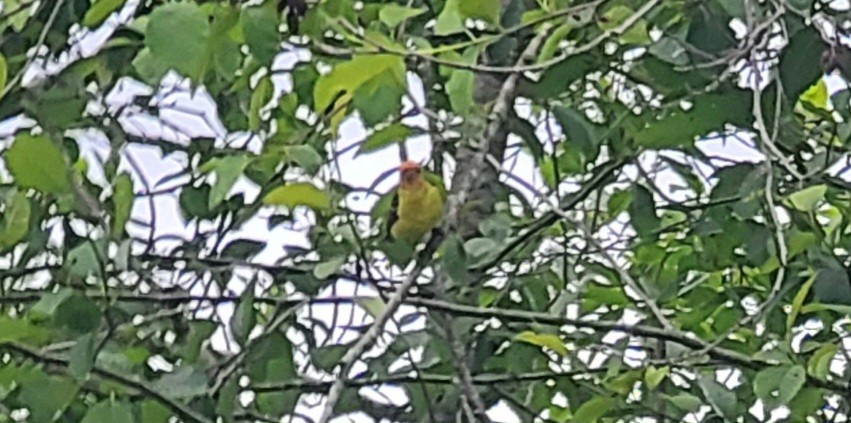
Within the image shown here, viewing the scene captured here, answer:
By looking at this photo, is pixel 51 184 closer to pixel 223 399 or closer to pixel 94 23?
pixel 94 23

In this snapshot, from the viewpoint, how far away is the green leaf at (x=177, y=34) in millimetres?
1161

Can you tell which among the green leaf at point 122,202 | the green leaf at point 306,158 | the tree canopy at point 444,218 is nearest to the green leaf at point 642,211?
the tree canopy at point 444,218

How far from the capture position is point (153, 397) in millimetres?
1284

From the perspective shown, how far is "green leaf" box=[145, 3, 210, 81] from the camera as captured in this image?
3.81ft

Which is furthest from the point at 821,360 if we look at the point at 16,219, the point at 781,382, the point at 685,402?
the point at 16,219

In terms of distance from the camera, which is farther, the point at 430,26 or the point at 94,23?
the point at 430,26

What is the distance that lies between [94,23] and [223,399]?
364 mm

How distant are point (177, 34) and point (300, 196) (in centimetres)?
20

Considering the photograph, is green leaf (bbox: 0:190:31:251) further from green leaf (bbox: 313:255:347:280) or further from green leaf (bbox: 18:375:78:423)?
green leaf (bbox: 313:255:347:280)

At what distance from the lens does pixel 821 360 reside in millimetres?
1414

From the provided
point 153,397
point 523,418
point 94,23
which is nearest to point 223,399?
point 153,397

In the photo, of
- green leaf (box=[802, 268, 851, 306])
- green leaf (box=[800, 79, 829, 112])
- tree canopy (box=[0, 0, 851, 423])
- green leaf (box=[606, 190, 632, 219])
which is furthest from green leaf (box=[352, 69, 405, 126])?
green leaf (box=[800, 79, 829, 112])

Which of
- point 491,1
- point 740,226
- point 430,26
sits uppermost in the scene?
point 430,26

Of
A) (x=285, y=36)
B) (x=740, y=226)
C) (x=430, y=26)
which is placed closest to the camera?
(x=285, y=36)
